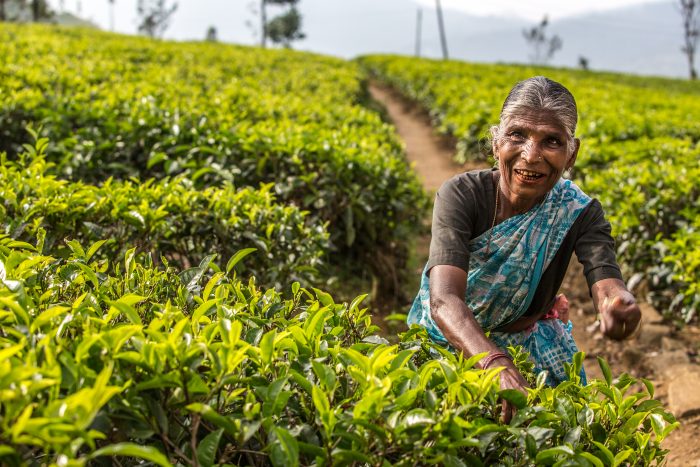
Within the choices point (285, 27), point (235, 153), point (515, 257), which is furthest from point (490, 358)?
point (285, 27)

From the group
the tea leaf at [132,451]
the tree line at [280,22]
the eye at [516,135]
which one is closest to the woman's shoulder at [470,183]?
the eye at [516,135]

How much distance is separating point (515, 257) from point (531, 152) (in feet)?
1.37

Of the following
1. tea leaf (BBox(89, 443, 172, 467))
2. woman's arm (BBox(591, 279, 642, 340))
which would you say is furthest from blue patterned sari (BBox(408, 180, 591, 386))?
tea leaf (BBox(89, 443, 172, 467))

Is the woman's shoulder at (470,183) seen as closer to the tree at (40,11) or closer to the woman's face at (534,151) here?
the woman's face at (534,151)

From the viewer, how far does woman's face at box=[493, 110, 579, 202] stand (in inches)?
84.3

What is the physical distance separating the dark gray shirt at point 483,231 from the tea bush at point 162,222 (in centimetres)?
109

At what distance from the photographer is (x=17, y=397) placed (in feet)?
3.73

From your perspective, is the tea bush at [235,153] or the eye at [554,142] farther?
the tea bush at [235,153]

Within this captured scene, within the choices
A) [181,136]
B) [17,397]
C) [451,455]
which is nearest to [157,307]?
[17,397]

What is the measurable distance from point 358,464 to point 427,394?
0.81ft

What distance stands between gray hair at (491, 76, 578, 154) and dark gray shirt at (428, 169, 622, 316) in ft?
Answer: 0.98

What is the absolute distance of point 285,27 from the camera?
1866 inches

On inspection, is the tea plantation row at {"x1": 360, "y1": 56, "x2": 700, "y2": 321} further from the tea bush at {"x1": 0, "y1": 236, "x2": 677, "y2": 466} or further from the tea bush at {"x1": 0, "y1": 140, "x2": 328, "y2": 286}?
the tea bush at {"x1": 0, "y1": 236, "x2": 677, "y2": 466}

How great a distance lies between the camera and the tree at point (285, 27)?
47594mm
